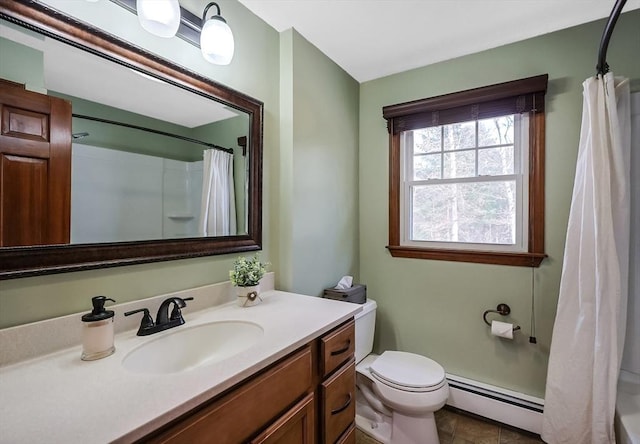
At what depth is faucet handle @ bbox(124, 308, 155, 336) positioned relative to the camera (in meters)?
1.06

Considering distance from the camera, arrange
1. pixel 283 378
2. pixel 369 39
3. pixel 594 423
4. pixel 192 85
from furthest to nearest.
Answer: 1. pixel 369 39
2. pixel 594 423
3. pixel 192 85
4. pixel 283 378

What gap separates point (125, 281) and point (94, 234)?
0.67 ft

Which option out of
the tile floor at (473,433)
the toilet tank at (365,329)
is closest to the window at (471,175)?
the toilet tank at (365,329)

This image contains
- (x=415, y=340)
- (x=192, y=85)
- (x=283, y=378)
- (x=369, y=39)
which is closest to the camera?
(x=283, y=378)

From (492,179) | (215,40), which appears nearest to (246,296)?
(215,40)

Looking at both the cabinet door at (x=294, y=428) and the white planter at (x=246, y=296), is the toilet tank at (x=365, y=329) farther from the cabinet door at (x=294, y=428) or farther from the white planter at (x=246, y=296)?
the cabinet door at (x=294, y=428)

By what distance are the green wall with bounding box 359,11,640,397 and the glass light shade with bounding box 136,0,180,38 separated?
5.34 ft

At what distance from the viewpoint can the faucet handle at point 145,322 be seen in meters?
1.06

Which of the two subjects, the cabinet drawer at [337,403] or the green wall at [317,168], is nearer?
the cabinet drawer at [337,403]

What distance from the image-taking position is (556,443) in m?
1.56

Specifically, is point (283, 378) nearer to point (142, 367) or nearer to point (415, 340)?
point (142, 367)

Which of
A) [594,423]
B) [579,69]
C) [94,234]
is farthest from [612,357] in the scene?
[94,234]

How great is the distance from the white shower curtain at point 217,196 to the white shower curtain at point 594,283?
5.90 feet

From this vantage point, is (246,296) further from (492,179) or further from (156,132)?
(492,179)
